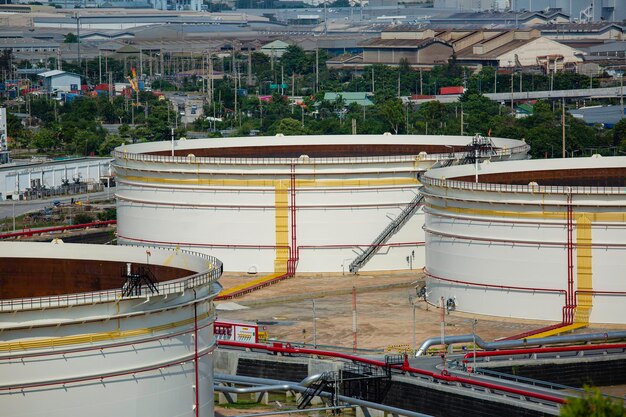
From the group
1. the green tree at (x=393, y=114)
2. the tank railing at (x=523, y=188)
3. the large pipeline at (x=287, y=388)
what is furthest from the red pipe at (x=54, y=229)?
the green tree at (x=393, y=114)

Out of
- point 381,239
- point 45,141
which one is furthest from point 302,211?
point 45,141

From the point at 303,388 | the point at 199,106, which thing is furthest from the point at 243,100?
the point at 303,388

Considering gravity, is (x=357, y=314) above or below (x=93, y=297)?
below

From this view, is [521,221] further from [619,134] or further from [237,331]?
[619,134]

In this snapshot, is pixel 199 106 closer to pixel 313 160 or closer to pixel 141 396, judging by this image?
pixel 313 160

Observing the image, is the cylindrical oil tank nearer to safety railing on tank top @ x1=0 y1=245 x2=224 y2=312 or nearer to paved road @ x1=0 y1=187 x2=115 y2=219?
safety railing on tank top @ x1=0 y1=245 x2=224 y2=312

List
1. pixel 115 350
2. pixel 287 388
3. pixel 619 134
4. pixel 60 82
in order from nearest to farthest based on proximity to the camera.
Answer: pixel 115 350, pixel 287 388, pixel 619 134, pixel 60 82
